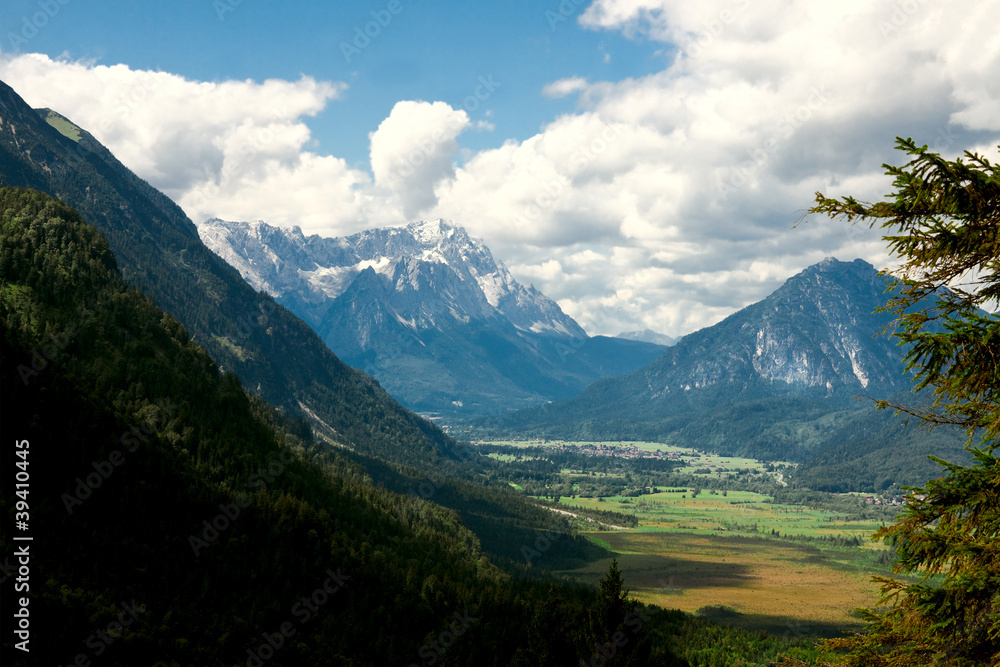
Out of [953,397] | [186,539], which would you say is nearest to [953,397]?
[953,397]

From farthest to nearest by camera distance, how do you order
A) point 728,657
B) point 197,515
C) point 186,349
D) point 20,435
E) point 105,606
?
point 186,349, point 728,657, point 197,515, point 20,435, point 105,606

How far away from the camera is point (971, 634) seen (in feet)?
64.2

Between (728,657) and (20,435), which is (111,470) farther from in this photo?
(728,657)

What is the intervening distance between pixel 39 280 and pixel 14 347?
124 ft

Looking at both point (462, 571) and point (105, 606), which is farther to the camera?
point (462, 571)

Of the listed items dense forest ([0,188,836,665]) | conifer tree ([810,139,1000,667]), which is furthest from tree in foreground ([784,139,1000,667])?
dense forest ([0,188,836,665])

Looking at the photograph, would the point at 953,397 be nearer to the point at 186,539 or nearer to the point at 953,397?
the point at 953,397

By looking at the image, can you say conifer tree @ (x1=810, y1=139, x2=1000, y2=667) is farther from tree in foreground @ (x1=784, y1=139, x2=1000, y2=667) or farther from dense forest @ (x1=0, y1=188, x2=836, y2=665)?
dense forest @ (x1=0, y1=188, x2=836, y2=665)

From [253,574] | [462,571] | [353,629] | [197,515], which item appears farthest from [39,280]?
[462,571]

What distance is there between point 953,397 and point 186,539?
115392 millimetres

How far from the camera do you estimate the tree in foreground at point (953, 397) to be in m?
19.2

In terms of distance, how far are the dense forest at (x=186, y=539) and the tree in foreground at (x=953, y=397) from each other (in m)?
48.9

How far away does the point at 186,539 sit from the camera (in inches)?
4218

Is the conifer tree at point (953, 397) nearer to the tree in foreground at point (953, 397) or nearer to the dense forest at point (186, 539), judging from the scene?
the tree in foreground at point (953, 397)
